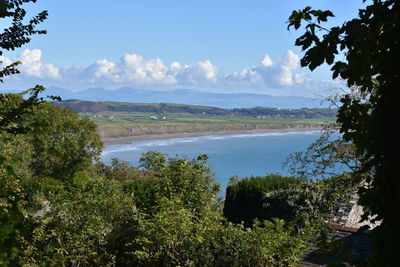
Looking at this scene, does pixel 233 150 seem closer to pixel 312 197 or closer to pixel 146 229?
pixel 312 197

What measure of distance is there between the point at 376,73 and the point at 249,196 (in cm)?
1835

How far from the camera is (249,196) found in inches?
821

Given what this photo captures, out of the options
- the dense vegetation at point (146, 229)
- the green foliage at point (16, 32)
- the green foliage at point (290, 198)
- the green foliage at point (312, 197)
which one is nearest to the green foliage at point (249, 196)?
the green foliage at point (290, 198)

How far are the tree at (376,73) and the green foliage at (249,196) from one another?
674 inches

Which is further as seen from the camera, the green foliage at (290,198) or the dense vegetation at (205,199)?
the green foliage at (290,198)

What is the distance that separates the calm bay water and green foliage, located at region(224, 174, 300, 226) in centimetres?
5269

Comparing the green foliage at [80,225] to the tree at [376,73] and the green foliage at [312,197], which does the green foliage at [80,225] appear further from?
the tree at [376,73]

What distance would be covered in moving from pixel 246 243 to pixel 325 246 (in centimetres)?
681

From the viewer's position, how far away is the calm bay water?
325 feet

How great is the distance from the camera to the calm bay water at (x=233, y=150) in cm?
9919

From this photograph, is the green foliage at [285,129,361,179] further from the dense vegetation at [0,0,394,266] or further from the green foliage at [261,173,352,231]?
the green foliage at [261,173,352,231]

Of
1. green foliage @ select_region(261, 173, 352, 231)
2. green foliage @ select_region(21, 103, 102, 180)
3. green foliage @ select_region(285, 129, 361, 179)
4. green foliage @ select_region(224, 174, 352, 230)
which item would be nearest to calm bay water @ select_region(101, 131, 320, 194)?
green foliage @ select_region(21, 103, 102, 180)

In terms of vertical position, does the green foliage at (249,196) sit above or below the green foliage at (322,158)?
below

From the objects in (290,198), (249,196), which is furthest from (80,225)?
(249,196)
